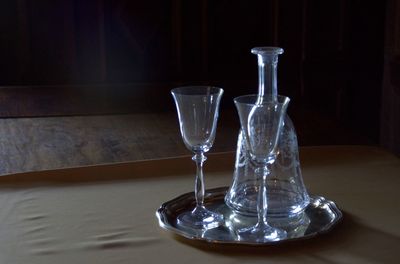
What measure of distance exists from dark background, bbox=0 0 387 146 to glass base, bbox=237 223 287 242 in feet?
7.05

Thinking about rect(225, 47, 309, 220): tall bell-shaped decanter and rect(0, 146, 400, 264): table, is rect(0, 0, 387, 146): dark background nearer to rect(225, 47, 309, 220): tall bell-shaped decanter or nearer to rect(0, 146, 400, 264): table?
rect(0, 146, 400, 264): table

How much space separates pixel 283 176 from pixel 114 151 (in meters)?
0.47

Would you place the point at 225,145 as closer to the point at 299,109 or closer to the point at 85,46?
the point at 299,109

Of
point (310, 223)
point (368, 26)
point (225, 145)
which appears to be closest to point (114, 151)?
point (225, 145)

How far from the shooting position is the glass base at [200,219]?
100cm

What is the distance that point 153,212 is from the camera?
105 centimetres

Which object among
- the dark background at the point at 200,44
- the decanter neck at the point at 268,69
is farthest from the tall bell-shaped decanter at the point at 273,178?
the dark background at the point at 200,44

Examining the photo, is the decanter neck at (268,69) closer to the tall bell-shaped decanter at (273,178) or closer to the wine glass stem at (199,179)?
the tall bell-shaped decanter at (273,178)

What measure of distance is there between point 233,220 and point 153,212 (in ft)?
0.39

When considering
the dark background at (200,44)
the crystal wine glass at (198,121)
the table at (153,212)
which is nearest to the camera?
the table at (153,212)

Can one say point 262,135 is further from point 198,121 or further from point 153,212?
point 153,212

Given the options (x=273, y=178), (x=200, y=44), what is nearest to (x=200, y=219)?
(x=273, y=178)

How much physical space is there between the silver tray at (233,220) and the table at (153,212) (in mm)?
12

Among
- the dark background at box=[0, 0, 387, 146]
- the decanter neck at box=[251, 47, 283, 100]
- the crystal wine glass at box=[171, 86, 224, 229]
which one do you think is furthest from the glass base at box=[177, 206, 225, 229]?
the dark background at box=[0, 0, 387, 146]
